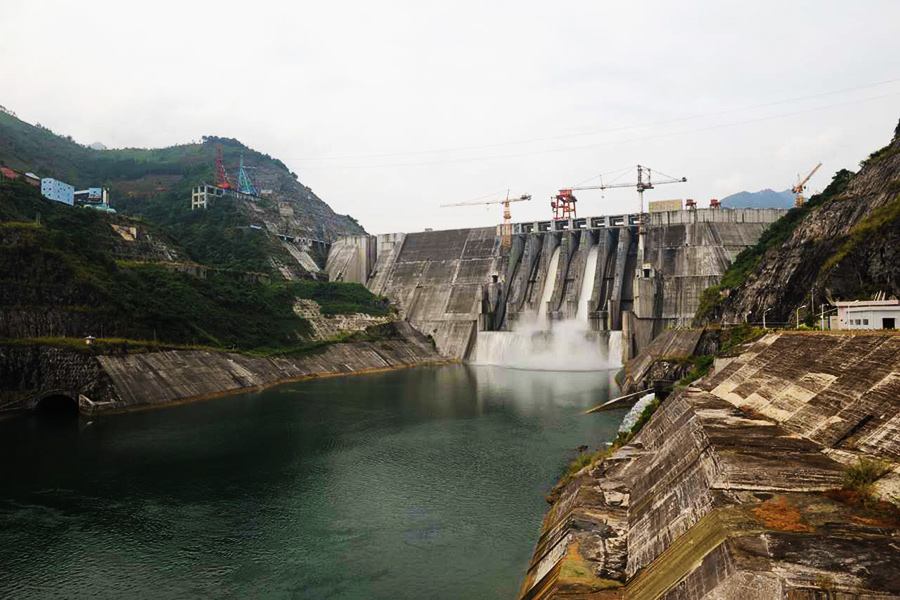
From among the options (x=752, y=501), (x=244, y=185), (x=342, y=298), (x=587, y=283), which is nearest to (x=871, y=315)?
(x=752, y=501)

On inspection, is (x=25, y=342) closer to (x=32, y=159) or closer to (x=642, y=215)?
(x=642, y=215)

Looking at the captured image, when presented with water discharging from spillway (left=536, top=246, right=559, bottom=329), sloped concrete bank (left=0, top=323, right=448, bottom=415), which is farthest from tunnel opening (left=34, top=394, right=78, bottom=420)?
water discharging from spillway (left=536, top=246, right=559, bottom=329)

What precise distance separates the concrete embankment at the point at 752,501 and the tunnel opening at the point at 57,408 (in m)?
34.6

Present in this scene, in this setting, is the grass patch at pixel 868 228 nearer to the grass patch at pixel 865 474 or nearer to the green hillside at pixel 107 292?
the grass patch at pixel 865 474

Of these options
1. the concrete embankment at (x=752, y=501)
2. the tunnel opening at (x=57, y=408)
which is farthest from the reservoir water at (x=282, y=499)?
the concrete embankment at (x=752, y=501)

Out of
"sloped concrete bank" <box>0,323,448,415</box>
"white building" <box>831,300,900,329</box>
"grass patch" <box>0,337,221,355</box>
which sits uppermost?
"white building" <box>831,300,900,329</box>

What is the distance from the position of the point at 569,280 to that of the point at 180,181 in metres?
90.6

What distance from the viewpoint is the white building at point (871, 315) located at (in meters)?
26.1

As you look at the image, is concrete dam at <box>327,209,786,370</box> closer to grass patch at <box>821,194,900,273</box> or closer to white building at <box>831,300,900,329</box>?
grass patch at <box>821,194,900,273</box>

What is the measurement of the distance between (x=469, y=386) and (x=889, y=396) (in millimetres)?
42984

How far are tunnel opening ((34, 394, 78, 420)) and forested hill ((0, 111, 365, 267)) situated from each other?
1744 inches

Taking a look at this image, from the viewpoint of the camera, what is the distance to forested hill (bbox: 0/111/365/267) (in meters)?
102

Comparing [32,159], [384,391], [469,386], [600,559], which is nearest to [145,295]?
[384,391]

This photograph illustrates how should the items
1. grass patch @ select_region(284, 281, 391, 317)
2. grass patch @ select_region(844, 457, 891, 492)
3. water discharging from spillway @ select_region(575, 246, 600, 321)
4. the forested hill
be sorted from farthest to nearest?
the forested hill → grass patch @ select_region(284, 281, 391, 317) → water discharging from spillway @ select_region(575, 246, 600, 321) → grass patch @ select_region(844, 457, 891, 492)
